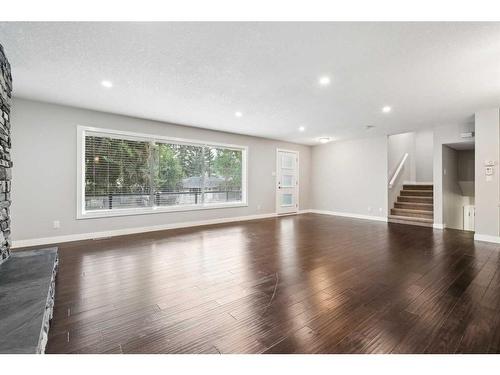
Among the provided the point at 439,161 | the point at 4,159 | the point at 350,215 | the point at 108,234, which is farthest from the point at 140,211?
the point at 439,161

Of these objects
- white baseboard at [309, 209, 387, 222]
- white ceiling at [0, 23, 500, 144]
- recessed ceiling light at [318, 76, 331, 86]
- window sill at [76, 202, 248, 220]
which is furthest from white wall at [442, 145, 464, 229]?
window sill at [76, 202, 248, 220]

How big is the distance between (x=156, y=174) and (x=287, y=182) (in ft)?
14.3

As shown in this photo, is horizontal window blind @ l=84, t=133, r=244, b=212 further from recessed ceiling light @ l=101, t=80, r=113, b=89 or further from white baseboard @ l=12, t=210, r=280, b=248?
recessed ceiling light @ l=101, t=80, r=113, b=89

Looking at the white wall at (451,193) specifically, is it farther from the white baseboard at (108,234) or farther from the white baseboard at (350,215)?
the white baseboard at (108,234)

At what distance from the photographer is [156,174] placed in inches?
215

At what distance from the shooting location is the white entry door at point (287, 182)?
7831 mm

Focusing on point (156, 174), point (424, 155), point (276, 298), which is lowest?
point (276, 298)

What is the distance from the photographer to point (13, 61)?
8.94 feet

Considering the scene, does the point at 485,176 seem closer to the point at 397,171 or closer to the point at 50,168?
the point at 397,171

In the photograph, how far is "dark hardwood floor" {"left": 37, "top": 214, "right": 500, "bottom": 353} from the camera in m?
1.62

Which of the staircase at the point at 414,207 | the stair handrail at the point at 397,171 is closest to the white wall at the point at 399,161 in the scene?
the stair handrail at the point at 397,171

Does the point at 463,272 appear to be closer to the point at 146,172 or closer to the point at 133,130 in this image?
the point at 146,172

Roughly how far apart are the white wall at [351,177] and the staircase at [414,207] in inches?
17.6
